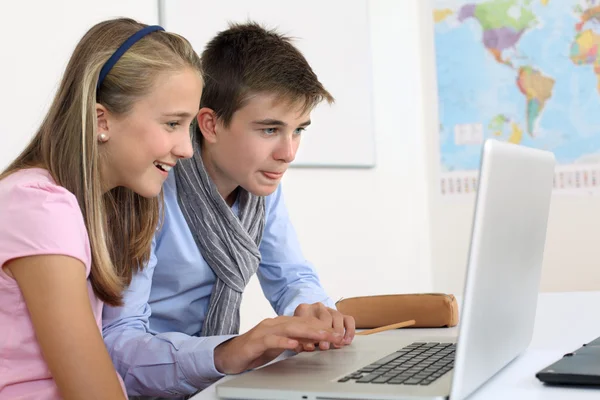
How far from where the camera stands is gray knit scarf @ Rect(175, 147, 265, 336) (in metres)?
1.44

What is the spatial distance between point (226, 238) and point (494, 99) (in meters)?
2.59

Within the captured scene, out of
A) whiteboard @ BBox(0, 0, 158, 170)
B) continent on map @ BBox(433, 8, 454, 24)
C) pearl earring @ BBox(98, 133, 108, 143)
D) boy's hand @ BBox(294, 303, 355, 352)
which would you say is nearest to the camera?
boy's hand @ BBox(294, 303, 355, 352)

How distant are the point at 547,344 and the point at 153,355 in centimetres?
53

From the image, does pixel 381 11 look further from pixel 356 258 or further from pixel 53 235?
pixel 53 235

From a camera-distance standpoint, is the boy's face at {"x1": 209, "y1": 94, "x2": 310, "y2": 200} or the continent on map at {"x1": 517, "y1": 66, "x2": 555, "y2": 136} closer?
the boy's face at {"x1": 209, "y1": 94, "x2": 310, "y2": 200}

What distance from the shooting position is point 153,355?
109cm

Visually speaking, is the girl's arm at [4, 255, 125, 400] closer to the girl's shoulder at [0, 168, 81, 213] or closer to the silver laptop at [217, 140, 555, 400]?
the girl's shoulder at [0, 168, 81, 213]


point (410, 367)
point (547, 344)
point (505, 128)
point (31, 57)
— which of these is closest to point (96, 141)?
point (410, 367)

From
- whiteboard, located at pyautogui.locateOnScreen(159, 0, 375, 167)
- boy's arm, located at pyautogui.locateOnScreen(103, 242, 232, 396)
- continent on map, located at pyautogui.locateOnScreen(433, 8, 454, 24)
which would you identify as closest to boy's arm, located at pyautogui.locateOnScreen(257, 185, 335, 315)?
boy's arm, located at pyautogui.locateOnScreen(103, 242, 232, 396)

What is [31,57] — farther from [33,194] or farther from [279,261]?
[33,194]

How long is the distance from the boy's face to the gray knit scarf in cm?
5

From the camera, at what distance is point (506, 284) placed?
0.81 m

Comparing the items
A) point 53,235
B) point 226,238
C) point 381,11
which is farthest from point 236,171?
point 381,11

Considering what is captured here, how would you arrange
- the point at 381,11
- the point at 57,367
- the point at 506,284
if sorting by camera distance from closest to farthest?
the point at 506,284 < the point at 57,367 < the point at 381,11
